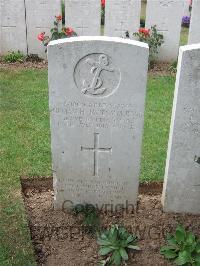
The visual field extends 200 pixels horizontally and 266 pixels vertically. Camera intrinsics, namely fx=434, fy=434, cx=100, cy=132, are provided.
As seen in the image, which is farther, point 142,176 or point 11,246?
point 142,176

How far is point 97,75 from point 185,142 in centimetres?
111

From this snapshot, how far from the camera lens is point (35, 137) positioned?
6172 millimetres

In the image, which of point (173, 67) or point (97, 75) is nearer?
point (97, 75)

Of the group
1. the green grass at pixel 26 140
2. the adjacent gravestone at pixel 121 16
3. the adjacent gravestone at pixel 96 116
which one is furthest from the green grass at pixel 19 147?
the adjacent gravestone at pixel 121 16

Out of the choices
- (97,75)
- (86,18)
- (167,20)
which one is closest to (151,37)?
(167,20)

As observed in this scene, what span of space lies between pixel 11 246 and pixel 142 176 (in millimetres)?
1872

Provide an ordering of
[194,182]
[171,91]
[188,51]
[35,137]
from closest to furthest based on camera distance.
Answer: [188,51]
[194,182]
[35,137]
[171,91]

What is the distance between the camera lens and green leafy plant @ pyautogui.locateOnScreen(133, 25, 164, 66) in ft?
29.6

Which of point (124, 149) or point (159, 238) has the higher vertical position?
point (124, 149)

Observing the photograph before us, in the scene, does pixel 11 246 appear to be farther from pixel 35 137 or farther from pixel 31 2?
pixel 31 2

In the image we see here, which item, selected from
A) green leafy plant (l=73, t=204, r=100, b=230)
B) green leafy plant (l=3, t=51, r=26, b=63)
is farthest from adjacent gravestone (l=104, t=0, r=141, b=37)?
green leafy plant (l=73, t=204, r=100, b=230)

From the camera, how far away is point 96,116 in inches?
166

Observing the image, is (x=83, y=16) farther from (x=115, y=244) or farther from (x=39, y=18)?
(x=115, y=244)

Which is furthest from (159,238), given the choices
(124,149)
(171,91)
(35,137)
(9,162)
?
(171,91)
